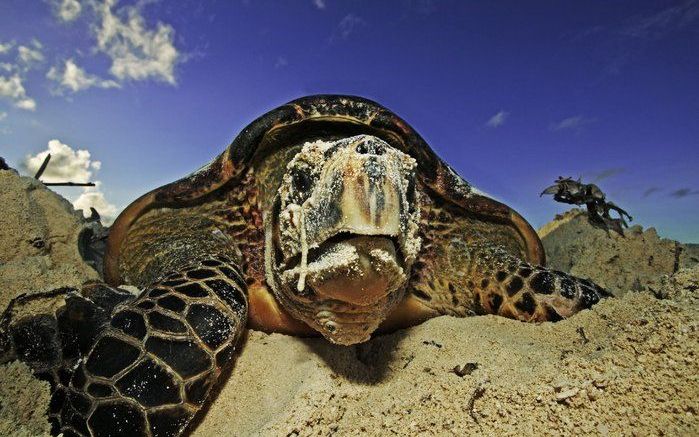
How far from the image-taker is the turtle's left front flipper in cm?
282

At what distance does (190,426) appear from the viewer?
2.00 m

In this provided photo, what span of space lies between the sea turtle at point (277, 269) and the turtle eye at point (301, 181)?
0.01m

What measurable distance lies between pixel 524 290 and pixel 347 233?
6.55 feet

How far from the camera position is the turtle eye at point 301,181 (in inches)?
86.1

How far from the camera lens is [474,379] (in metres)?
1.70

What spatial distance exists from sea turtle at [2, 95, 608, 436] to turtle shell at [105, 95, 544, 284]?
0.01m

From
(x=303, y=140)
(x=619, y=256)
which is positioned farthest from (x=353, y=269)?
(x=619, y=256)

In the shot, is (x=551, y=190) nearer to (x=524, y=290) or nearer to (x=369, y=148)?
(x=524, y=290)

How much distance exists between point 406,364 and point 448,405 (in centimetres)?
74

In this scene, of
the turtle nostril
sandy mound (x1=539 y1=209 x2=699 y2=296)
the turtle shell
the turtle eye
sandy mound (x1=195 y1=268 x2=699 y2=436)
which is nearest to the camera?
sandy mound (x1=195 y1=268 x2=699 y2=436)

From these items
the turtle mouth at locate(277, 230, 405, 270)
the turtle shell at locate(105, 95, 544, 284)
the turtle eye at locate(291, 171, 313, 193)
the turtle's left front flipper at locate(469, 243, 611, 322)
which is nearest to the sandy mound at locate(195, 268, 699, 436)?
the turtle's left front flipper at locate(469, 243, 611, 322)

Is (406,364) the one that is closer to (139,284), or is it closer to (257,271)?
(257,271)

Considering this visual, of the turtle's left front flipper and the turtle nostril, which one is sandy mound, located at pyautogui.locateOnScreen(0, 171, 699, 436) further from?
the turtle nostril

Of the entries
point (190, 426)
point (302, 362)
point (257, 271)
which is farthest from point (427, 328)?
point (190, 426)
